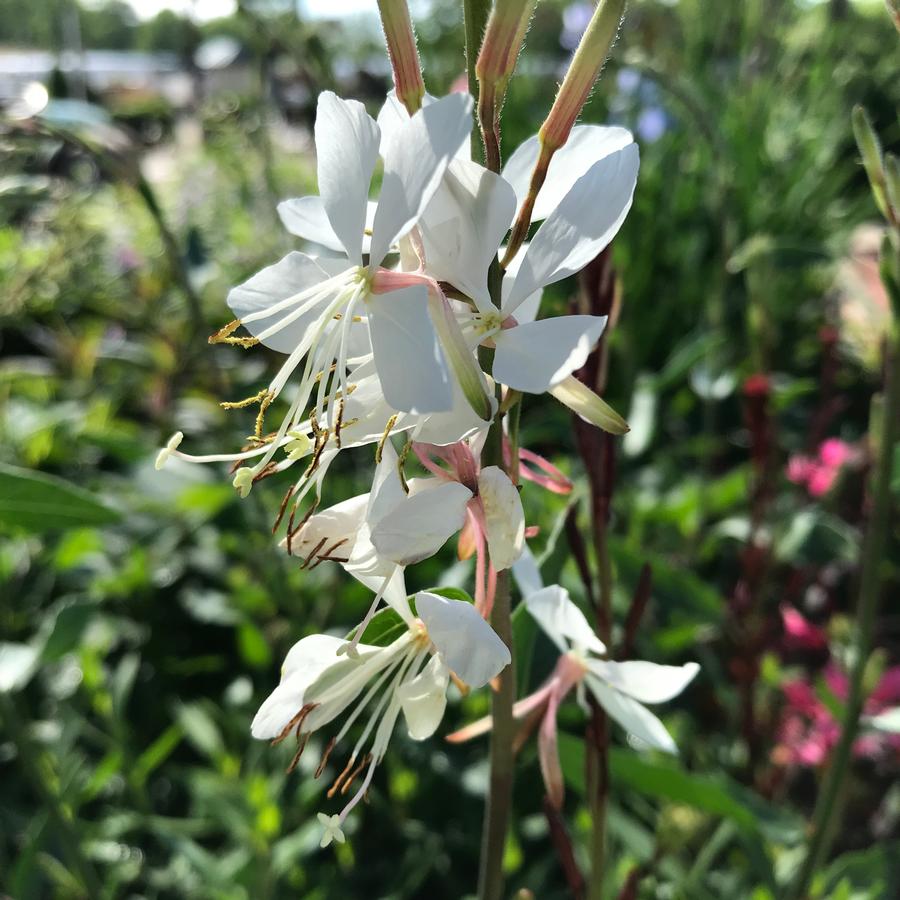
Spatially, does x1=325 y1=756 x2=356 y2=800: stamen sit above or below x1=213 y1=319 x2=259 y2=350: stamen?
below

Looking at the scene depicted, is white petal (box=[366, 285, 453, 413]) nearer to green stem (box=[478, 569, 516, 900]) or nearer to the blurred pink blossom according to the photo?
green stem (box=[478, 569, 516, 900])

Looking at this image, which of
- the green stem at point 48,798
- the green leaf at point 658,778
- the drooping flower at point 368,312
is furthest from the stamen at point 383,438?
the green stem at point 48,798

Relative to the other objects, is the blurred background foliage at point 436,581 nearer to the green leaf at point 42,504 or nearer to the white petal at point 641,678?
the green leaf at point 42,504

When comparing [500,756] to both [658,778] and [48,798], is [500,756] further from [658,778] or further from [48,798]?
[48,798]

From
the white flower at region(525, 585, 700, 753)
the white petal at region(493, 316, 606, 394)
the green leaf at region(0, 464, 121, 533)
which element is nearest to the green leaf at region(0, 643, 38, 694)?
the green leaf at region(0, 464, 121, 533)

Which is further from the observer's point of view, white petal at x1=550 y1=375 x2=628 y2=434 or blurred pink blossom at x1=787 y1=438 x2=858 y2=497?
blurred pink blossom at x1=787 y1=438 x2=858 y2=497

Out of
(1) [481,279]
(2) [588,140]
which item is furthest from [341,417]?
(2) [588,140]

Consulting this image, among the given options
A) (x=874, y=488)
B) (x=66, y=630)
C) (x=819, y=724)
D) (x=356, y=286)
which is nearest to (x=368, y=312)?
(x=356, y=286)
